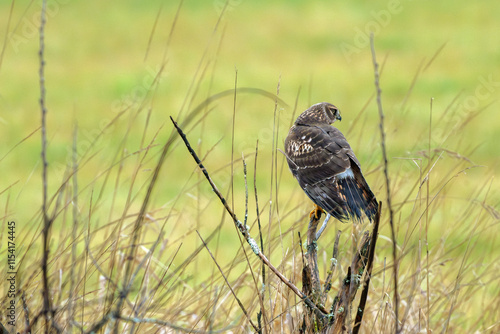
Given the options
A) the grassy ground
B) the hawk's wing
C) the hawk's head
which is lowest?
the hawk's wing

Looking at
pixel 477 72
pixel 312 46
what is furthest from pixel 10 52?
pixel 477 72

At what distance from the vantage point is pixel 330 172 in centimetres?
327

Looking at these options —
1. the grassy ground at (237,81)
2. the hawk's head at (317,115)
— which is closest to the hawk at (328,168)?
the hawk's head at (317,115)

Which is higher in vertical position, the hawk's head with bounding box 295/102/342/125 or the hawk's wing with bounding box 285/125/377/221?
the hawk's head with bounding box 295/102/342/125

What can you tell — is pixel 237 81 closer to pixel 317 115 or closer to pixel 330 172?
pixel 317 115

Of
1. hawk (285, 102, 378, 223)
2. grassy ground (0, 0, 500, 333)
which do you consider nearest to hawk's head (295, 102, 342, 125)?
hawk (285, 102, 378, 223)

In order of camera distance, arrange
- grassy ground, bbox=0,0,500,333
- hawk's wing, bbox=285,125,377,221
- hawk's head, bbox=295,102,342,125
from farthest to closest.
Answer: grassy ground, bbox=0,0,500,333
hawk's head, bbox=295,102,342,125
hawk's wing, bbox=285,125,377,221

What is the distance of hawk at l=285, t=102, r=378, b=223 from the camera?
112 inches

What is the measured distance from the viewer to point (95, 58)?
13484 mm

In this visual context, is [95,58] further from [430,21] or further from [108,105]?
[430,21]

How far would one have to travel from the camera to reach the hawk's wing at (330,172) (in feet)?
9.34

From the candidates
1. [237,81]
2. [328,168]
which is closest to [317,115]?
[328,168]

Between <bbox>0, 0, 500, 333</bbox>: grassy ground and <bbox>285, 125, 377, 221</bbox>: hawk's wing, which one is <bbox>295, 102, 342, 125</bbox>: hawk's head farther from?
<bbox>0, 0, 500, 333</bbox>: grassy ground

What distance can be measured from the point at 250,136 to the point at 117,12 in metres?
7.80
